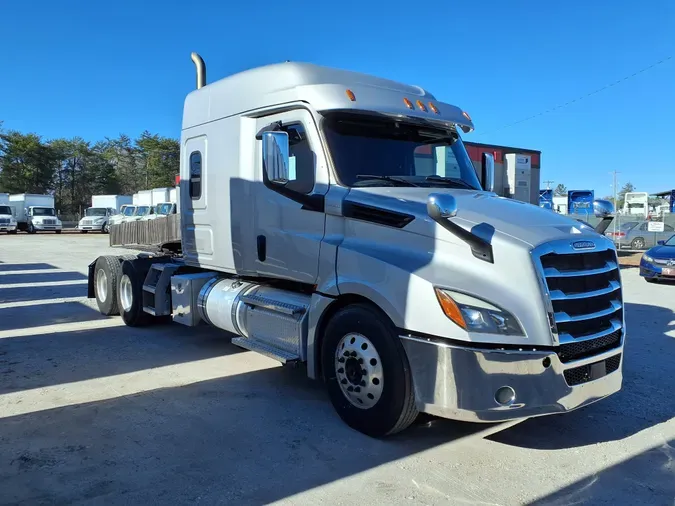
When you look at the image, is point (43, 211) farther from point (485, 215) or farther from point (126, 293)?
point (485, 215)

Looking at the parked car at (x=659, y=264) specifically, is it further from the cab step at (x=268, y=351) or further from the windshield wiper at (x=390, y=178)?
the cab step at (x=268, y=351)

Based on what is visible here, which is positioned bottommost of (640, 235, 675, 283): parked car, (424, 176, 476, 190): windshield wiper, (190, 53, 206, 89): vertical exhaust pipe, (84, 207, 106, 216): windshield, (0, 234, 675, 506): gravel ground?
(0, 234, 675, 506): gravel ground

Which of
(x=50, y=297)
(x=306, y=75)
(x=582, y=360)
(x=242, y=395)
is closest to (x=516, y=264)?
(x=582, y=360)

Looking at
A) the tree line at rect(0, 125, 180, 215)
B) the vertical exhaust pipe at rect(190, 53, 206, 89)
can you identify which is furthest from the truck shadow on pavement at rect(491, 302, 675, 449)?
the tree line at rect(0, 125, 180, 215)

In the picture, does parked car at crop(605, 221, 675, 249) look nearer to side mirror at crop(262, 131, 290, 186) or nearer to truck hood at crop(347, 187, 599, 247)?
truck hood at crop(347, 187, 599, 247)

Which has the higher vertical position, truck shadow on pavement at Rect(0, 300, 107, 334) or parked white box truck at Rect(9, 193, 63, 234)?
parked white box truck at Rect(9, 193, 63, 234)

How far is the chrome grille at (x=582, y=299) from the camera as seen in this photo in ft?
12.0

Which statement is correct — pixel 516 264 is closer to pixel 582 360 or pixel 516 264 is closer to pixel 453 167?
pixel 582 360

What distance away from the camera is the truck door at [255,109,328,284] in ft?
15.4

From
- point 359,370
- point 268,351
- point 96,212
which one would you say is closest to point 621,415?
point 359,370

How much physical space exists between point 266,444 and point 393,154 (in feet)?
8.78

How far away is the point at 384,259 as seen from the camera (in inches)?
158

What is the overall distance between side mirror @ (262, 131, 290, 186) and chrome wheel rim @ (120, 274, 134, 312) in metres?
4.49

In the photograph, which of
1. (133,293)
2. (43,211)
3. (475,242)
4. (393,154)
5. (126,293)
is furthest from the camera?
(43,211)
